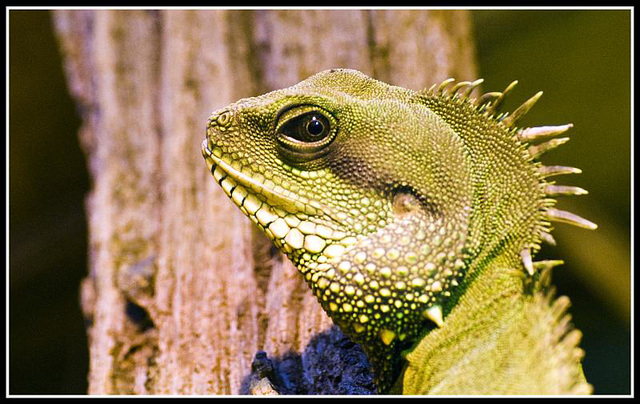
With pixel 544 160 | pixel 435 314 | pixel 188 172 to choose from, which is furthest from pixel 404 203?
pixel 544 160

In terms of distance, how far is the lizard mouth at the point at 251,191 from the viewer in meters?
1.72

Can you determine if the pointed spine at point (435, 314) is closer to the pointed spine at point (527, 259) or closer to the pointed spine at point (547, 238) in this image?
the pointed spine at point (527, 259)

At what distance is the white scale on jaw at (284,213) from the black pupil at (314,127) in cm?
20

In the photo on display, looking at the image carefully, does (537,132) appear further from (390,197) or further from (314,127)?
(314,127)

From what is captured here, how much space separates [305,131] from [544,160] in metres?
2.71

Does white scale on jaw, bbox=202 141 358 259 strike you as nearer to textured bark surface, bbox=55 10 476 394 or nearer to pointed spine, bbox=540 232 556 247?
pointed spine, bbox=540 232 556 247

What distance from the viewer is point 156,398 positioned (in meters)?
2.31

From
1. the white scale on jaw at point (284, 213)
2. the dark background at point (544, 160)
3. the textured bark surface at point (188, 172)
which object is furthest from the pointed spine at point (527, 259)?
the dark background at point (544, 160)

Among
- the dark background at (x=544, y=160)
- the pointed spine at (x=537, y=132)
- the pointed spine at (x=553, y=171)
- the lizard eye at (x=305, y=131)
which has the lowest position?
the pointed spine at (x=553, y=171)

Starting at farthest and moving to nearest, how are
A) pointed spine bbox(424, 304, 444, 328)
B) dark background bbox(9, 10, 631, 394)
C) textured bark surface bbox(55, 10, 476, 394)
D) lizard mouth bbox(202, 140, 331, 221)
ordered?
dark background bbox(9, 10, 631, 394) < textured bark surface bbox(55, 10, 476, 394) < lizard mouth bbox(202, 140, 331, 221) < pointed spine bbox(424, 304, 444, 328)

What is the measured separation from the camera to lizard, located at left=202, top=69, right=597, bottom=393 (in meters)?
1.64

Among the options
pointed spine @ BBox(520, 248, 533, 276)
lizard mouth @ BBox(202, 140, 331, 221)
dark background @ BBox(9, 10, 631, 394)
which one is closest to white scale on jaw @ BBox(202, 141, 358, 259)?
lizard mouth @ BBox(202, 140, 331, 221)
